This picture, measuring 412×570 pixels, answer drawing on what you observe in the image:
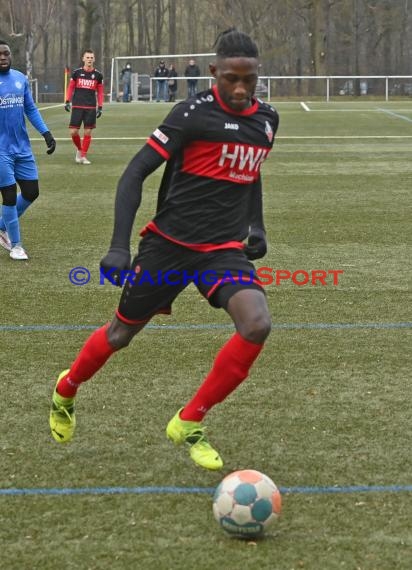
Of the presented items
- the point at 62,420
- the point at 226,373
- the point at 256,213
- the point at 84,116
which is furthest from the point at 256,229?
the point at 84,116

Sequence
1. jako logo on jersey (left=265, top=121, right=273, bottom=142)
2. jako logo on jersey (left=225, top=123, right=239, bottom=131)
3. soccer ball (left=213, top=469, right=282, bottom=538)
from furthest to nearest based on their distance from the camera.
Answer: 1. jako logo on jersey (left=265, top=121, right=273, bottom=142)
2. jako logo on jersey (left=225, top=123, right=239, bottom=131)
3. soccer ball (left=213, top=469, right=282, bottom=538)

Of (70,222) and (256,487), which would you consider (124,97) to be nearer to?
(70,222)

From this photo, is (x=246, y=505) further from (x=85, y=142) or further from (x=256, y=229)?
(x=85, y=142)

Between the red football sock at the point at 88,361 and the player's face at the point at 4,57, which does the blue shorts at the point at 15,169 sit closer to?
the player's face at the point at 4,57

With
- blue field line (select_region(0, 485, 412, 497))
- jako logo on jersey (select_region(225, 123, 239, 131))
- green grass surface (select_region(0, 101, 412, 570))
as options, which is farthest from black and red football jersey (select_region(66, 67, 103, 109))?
blue field line (select_region(0, 485, 412, 497))

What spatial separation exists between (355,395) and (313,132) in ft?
67.5

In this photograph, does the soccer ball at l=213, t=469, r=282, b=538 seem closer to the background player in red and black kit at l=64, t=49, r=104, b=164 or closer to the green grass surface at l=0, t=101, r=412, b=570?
the green grass surface at l=0, t=101, r=412, b=570

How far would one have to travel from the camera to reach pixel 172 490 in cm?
436

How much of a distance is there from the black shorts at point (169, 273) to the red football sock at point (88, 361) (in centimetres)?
17

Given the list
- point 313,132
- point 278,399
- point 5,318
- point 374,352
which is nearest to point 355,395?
point 278,399

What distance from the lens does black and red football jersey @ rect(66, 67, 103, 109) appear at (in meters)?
18.8

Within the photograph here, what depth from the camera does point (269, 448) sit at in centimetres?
484

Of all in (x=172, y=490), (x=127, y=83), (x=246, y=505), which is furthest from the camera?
(x=127, y=83)

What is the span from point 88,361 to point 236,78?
1.49m
